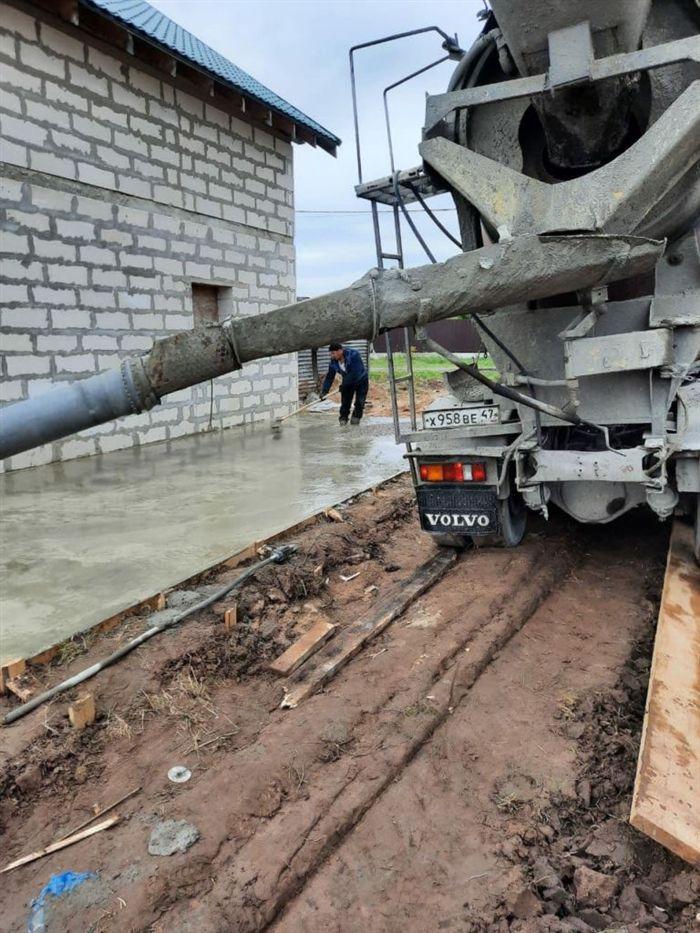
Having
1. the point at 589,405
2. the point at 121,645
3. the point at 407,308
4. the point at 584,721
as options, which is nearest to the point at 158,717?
the point at 121,645

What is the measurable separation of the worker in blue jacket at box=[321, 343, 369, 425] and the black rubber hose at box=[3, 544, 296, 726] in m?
6.30

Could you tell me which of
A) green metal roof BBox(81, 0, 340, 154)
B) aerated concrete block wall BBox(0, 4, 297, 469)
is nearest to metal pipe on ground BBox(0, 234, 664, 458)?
aerated concrete block wall BBox(0, 4, 297, 469)

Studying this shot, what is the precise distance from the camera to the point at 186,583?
14.2 feet

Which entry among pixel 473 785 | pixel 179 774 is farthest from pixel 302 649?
pixel 473 785

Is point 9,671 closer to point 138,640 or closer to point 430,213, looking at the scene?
point 138,640

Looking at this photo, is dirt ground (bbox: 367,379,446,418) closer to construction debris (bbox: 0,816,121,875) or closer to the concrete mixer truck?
the concrete mixer truck

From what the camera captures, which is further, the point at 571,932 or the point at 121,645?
the point at 121,645

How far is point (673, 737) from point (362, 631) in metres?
1.64

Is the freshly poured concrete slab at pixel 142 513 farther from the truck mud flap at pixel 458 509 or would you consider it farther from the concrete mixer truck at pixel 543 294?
the concrete mixer truck at pixel 543 294

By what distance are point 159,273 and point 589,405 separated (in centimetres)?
723

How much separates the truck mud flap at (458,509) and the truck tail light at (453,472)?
1.7 inches

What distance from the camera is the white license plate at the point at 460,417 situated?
425cm

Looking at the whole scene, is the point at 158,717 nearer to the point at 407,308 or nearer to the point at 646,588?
the point at 407,308

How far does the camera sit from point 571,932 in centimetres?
190
